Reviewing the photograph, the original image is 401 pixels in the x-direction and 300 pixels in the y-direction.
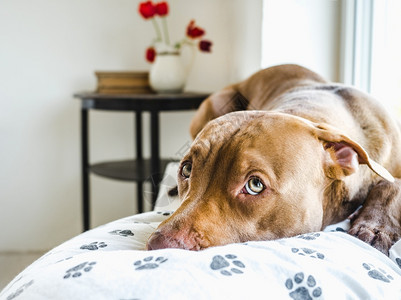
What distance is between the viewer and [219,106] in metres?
2.12

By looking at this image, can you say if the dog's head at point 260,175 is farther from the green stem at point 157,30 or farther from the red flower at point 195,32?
the green stem at point 157,30

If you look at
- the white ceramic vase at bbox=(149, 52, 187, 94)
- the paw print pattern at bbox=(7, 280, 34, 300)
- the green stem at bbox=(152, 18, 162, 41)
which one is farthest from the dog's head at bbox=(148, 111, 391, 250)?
the green stem at bbox=(152, 18, 162, 41)

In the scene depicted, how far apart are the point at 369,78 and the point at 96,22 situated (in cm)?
170

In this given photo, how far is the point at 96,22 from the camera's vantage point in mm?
3082

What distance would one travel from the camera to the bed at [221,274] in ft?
2.04

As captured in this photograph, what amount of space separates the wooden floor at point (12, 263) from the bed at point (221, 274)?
2068 millimetres

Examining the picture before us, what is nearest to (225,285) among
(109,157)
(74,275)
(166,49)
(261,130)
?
(74,275)

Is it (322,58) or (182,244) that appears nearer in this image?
(182,244)

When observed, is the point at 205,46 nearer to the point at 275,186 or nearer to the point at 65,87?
the point at 65,87

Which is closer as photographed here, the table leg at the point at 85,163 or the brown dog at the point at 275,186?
the brown dog at the point at 275,186

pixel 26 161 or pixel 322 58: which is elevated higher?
pixel 322 58

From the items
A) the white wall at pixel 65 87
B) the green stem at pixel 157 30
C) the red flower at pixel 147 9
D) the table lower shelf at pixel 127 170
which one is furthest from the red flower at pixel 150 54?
the table lower shelf at pixel 127 170

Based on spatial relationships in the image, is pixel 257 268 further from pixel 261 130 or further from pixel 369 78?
pixel 369 78

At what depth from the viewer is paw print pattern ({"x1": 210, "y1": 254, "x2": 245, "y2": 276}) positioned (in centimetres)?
67
